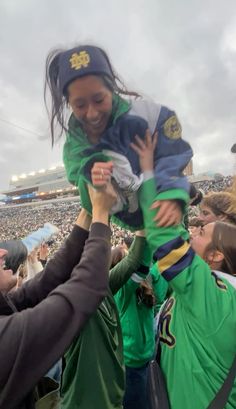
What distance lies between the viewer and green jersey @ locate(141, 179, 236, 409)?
0.90 m

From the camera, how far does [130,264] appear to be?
5.14 ft

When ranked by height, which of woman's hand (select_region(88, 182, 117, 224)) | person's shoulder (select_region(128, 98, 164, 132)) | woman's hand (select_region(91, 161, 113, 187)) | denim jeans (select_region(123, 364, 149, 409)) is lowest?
denim jeans (select_region(123, 364, 149, 409))

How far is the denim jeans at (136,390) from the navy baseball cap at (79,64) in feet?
5.15

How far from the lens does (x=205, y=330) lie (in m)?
0.94

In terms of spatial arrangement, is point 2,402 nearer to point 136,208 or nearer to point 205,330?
point 205,330

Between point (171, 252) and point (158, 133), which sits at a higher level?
point (158, 133)

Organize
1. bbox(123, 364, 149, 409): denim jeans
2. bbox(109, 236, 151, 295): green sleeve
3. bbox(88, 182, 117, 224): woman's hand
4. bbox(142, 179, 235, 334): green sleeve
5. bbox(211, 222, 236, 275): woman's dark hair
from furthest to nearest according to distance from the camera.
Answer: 1. bbox(123, 364, 149, 409): denim jeans
2. bbox(109, 236, 151, 295): green sleeve
3. bbox(211, 222, 236, 275): woman's dark hair
4. bbox(88, 182, 117, 224): woman's hand
5. bbox(142, 179, 235, 334): green sleeve

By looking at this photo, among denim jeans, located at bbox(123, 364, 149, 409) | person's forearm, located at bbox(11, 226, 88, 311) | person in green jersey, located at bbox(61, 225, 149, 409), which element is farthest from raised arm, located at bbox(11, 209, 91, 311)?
denim jeans, located at bbox(123, 364, 149, 409)

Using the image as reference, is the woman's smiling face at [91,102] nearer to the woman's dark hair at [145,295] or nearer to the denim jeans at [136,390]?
the woman's dark hair at [145,295]

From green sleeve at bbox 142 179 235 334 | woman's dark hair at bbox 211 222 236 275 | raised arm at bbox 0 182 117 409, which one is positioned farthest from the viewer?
woman's dark hair at bbox 211 222 236 275

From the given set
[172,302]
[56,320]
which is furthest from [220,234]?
[56,320]

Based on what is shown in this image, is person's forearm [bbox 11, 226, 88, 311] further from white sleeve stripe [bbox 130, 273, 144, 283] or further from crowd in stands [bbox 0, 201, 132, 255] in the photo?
crowd in stands [bbox 0, 201, 132, 255]

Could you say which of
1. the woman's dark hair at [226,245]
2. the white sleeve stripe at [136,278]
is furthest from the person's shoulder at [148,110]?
the white sleeve stripe at [136,278]

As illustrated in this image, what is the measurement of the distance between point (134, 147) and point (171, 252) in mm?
373
